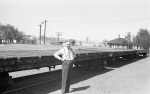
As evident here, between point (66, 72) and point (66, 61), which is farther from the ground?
point (66, 61)

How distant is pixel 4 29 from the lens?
63469 millimetres

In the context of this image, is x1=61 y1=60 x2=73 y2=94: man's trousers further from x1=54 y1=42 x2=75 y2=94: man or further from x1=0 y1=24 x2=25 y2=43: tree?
x1=0 y1=24 x2=25 y2=43: tree

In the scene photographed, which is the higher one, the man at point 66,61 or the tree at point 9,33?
the tree at point 9,33

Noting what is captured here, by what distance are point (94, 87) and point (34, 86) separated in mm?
2240

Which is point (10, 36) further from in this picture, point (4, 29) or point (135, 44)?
point (135, 44)

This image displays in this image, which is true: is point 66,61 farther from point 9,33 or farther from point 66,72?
point 9,33

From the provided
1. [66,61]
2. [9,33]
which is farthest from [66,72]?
[9,33]

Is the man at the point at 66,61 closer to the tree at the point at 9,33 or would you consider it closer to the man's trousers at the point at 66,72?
the man's trousers at the point at 66,72

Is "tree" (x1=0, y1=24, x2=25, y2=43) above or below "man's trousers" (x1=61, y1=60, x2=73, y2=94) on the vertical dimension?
above

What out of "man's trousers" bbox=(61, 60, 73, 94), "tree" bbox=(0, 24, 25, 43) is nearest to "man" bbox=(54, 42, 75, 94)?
"man's trousers" bbox=(61, 60, 73, 94)

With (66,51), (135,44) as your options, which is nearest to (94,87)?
(66,51)

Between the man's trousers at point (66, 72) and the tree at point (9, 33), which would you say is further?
the tree at point (9, 33)

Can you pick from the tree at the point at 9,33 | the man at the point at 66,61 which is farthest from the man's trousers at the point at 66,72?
the tree at the point at 9,33

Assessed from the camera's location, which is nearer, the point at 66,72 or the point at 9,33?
the point at 66,72
